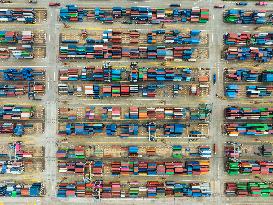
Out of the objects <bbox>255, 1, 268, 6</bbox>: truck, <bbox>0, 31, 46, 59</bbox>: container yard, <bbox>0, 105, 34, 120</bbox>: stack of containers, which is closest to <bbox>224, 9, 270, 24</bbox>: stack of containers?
<bbox>255, 1, 268, 6</bbox>: truck

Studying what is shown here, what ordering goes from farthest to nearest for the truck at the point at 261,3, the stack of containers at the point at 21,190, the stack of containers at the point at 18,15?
the truck at the point at 261,3, the stack of containers at the point at 18,15, the stack of containers at the point at 21,190

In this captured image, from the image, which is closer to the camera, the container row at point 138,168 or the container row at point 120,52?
the container row at point 138,168

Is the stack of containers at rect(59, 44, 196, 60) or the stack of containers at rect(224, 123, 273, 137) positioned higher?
the stack of containers at rect(59, 44, 196, 60)

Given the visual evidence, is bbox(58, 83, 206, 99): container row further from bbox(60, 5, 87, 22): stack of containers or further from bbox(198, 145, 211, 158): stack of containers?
bbox(60, 5, 87, 22): stack of containers

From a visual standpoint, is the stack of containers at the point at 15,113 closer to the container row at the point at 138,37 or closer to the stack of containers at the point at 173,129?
the container row at the point at 138,37

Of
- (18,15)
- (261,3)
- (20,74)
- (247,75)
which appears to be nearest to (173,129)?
(247,75)

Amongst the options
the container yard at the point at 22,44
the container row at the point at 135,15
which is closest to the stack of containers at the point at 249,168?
the container row at the point at 135,15
